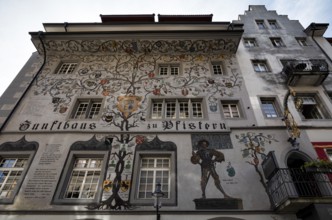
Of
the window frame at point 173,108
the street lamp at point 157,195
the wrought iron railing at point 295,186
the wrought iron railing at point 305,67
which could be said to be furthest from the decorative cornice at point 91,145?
the wrought iron railing at point 305,67

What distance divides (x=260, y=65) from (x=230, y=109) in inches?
160

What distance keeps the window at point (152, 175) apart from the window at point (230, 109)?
11.6 ft

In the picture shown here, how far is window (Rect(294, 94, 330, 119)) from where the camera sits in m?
9.64

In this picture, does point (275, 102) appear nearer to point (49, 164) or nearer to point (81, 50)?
point (49, 164)

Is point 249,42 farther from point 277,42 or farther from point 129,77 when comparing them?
point 129,77

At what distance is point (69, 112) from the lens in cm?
952

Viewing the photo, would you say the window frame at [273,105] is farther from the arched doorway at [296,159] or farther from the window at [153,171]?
the window at [153,171]

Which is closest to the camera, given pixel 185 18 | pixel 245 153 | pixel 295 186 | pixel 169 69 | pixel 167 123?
pixel 295 186

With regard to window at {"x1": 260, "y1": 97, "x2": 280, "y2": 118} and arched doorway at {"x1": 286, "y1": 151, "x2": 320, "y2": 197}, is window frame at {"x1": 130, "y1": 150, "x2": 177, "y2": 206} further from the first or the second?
window at {"x1": 260, "y1": 97, "x2": 280, "y2": 118}

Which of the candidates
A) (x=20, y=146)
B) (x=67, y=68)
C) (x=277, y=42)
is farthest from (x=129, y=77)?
(x=277, y=42)

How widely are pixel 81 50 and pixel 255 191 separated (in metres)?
11.7

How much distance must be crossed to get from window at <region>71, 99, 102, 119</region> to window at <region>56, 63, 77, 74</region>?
2.69 meters

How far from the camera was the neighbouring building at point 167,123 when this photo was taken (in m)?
6.77

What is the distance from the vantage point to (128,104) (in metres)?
9.81
